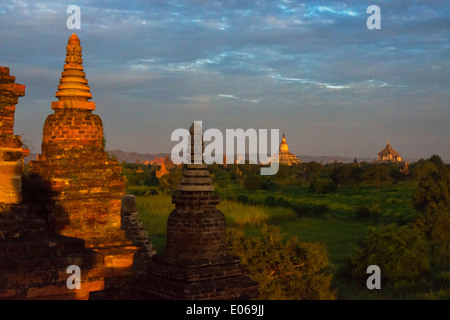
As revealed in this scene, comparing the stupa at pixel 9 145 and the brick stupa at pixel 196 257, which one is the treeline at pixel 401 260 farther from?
the stupa at pixel 9 145

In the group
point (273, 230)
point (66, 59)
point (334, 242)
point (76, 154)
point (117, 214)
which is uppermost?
point (66, 59)

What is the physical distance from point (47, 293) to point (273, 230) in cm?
1239

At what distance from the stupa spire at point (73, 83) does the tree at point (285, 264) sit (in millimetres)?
8429

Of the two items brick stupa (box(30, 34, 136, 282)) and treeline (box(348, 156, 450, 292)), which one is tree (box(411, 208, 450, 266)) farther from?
brick stupa (box(30, 34, 136, 282))

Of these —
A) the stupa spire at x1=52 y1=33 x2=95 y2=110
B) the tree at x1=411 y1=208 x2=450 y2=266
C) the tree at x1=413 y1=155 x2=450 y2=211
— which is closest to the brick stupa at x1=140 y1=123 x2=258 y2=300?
the stupa spire at x1=52 y1=33 x2=95 y2=110

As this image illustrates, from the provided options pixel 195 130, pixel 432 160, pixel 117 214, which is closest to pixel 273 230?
pixel 117 214

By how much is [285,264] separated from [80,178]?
919 centimetres

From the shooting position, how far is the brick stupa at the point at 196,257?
32.4 feet

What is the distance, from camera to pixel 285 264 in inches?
797

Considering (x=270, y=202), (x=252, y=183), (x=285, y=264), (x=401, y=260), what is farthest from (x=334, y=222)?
(x=252, y=183)

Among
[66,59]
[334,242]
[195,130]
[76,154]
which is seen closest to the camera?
[195,130]

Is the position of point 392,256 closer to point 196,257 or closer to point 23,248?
point 196,257
